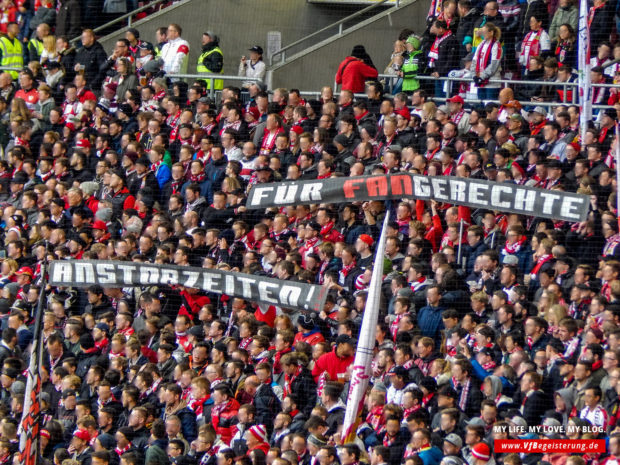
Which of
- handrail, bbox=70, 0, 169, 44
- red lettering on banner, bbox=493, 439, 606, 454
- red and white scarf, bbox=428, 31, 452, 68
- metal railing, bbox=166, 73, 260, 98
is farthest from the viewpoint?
handrail, bbox=70, 0, 169, 44

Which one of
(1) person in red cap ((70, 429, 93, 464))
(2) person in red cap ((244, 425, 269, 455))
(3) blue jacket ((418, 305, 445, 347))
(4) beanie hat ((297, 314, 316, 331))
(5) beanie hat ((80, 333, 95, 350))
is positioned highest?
(3) blue jacket ((418, 305, 445, 347))

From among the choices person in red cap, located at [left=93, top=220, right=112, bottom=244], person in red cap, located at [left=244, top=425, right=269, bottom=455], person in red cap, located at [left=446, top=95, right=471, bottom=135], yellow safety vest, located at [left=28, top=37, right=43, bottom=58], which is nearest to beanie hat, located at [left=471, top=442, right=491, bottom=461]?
person in red cap, located at [left=244, top=425, right=269, bottom=455]

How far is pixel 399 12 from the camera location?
17969mm

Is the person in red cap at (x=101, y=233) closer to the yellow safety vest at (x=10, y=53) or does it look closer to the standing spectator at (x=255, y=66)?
the standing spectator at (x=255, y=66)

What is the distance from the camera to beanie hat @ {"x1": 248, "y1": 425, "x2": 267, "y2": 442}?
11539 mm

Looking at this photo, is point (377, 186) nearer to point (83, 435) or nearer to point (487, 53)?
point (83, 435)

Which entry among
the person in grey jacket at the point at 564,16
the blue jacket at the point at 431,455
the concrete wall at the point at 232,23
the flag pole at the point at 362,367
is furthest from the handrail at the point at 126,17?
the blue jacket at the point at 431,455

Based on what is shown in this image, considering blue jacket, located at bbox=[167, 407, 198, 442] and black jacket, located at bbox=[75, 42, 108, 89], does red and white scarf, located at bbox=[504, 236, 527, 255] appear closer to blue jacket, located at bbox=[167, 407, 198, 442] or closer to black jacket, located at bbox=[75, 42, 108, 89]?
blue jacket, located at bbox=[167, 407, 198, 442]

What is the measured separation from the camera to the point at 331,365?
11.8 meters

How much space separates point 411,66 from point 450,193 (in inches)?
166

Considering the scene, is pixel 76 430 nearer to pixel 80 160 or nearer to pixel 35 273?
pixel 35 273

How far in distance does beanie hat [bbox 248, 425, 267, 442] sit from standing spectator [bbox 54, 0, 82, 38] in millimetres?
8992

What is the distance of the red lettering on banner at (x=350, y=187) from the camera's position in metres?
11.7

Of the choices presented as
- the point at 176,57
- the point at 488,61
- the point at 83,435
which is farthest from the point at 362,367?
the point at 176,57
